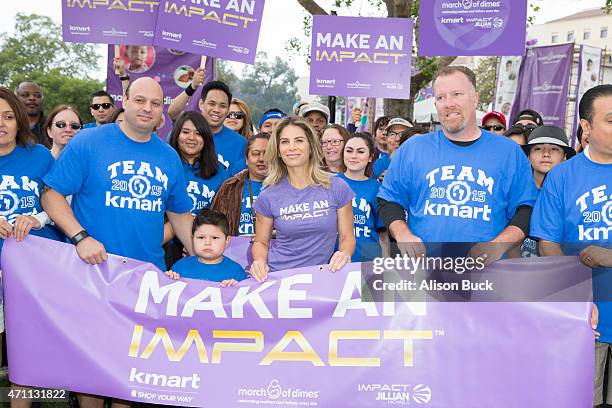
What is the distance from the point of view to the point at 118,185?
4.19 meters

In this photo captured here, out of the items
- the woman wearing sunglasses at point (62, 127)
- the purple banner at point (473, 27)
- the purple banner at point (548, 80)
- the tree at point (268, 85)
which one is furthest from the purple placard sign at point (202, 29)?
the tree at point (268, 85)

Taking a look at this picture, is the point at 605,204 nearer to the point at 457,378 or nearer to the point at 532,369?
the point at 532,369

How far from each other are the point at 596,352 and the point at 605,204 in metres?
0.94

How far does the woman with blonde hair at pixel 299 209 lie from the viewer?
4.22 metres

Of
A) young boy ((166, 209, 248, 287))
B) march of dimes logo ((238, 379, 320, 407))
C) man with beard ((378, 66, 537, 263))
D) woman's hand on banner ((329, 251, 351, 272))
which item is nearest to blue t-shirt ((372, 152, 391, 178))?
young boy ((166, 209, 248, 287))

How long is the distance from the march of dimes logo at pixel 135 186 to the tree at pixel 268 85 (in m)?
122

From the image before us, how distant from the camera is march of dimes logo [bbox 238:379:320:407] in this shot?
150 inches

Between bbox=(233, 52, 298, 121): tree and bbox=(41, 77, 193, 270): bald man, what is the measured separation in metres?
122

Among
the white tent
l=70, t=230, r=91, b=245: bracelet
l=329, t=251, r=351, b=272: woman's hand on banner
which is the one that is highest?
the white tent

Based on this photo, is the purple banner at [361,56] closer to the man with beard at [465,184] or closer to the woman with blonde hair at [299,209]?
the woman with blonde hair at [299,209]

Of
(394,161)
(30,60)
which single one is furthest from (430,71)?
(30,60)

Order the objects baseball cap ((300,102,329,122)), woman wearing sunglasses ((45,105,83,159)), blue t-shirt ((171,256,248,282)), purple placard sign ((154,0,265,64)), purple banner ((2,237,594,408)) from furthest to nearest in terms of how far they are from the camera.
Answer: baseball cap ((300,102,329,122)) → purple placard sign ((154,0,265,64)) → woman wearing sunglasses ((45,105,83,159)) → blue t-shirt ((171,256,248,282)) → purple banner ((2,237,594,408))

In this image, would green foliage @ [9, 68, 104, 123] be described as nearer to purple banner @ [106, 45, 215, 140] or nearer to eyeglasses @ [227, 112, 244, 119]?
purple banner @ [106, 45, 215, 140]

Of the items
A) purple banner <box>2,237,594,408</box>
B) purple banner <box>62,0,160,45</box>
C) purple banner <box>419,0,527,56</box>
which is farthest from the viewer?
purple banner <box>419,0,527,56</box>
